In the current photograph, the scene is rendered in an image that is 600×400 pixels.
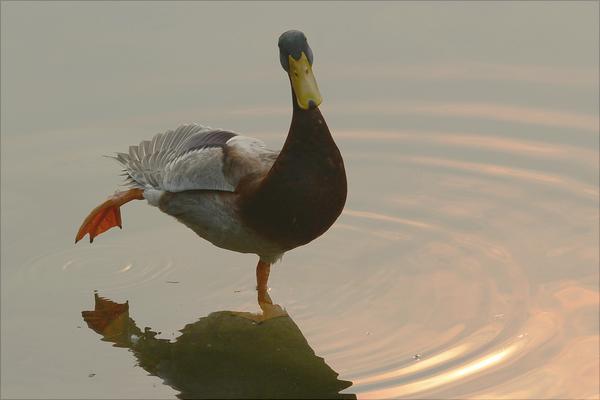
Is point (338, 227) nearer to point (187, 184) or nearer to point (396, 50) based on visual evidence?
point (187, 184)

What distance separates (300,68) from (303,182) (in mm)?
568

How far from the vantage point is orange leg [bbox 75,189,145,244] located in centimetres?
812

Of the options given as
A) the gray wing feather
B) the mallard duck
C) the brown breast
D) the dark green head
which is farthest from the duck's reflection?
the dark green head

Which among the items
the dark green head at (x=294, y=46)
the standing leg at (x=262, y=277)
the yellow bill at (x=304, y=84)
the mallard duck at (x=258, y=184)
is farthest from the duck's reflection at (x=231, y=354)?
the dark green head at (x=294, y=46)

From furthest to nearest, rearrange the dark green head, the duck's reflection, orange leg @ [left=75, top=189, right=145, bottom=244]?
orange leg @ [left=75, top=189, right=145, bottom=244]
the dark green head
the duck's reflection

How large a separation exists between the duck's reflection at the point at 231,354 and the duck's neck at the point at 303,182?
2.00 feet

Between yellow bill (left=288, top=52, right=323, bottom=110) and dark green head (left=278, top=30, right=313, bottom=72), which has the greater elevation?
dark green head (left=278, top=30, right=313, bottom=72)

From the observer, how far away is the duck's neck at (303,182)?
6.95m

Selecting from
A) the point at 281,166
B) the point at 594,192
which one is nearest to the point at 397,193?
the point at 594,192

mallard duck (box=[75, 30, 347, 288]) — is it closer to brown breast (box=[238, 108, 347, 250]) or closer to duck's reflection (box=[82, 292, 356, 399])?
brown breast (box=[238, 108, 347, 250])

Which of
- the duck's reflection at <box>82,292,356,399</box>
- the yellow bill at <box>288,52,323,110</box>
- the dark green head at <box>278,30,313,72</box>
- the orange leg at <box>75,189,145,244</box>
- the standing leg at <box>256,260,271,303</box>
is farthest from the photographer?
the orange leg at <box>75,189,145,244</box>

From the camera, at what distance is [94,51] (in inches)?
407

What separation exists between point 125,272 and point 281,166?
4.67ft

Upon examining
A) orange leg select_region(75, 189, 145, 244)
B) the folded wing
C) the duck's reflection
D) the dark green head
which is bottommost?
the duck's reflection
